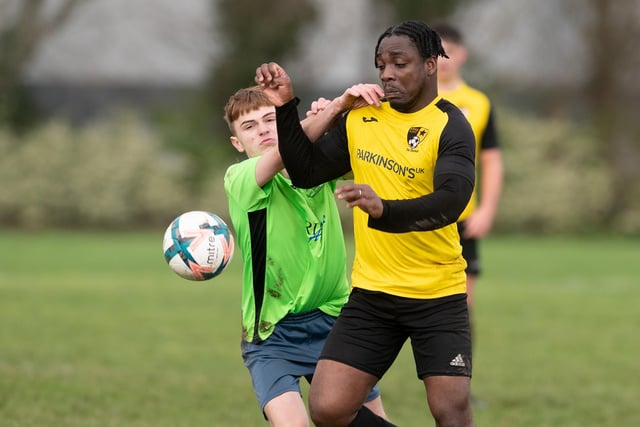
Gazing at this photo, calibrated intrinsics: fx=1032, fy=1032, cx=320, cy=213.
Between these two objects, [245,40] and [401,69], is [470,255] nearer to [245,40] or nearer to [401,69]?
[401,69]

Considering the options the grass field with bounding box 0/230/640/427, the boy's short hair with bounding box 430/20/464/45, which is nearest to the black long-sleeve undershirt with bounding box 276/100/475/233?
the grass field with bounding box 0/230/640/427

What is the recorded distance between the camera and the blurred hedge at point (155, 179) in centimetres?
2620

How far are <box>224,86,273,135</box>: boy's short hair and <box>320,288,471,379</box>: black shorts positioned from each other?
3.31ft

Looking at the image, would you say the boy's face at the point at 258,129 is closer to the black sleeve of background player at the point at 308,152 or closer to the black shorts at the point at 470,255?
the black sleeve of background player at the point at 308,152

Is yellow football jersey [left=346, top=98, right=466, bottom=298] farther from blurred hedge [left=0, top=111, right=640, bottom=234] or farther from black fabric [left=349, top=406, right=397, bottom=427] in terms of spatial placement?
blurred hedge [left=0, top=111, right=640, bottom=234]

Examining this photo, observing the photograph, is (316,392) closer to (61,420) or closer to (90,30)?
(61,420)

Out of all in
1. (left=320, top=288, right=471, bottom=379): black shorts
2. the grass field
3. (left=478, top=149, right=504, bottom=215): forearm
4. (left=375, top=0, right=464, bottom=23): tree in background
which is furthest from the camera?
(left=375, top=0, right=464, bottom=23): tree in background

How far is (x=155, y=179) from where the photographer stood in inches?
1040

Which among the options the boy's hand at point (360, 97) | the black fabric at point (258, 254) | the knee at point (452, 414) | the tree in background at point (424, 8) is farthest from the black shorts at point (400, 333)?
the tree in background at point (424, 8)

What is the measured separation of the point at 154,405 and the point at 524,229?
70.1 feet

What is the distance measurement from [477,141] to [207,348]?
3.85m

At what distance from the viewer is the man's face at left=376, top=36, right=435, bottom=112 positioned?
14.1 feet

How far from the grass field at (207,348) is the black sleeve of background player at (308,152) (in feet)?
8.45

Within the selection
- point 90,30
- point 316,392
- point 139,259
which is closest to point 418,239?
point 316,392
